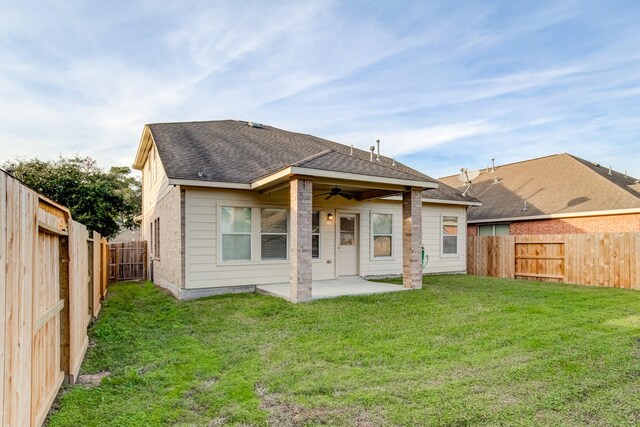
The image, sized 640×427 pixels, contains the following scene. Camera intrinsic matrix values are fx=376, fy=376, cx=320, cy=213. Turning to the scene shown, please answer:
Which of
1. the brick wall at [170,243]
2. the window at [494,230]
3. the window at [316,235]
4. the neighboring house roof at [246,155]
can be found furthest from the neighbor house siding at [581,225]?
the brick wall at [170,243]

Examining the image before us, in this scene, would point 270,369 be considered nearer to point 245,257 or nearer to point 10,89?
point 245,257

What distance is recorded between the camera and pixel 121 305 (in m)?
8.66

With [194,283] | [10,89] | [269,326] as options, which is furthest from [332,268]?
[10,89]

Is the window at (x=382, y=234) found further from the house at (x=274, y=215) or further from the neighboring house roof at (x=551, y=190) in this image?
the neighboring house roof at (x=551, y=190)

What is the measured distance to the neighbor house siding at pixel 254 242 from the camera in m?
9.12

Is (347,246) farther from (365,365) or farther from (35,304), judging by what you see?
(35,304)

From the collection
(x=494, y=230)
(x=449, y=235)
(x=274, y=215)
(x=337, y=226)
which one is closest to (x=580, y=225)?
(x=494, y=230)

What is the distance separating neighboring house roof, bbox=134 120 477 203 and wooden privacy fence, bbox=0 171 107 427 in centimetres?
462

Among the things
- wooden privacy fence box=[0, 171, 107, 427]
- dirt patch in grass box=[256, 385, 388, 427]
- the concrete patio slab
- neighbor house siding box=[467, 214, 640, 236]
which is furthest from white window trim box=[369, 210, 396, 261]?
dirt patch in grass box=[256, 385, 388, 427]

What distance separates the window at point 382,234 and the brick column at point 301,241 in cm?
443

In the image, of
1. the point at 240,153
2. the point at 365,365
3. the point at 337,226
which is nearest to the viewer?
the point at 365,365

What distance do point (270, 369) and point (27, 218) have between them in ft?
9.47

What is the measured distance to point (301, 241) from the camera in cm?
786

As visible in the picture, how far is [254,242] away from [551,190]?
14128 mm
